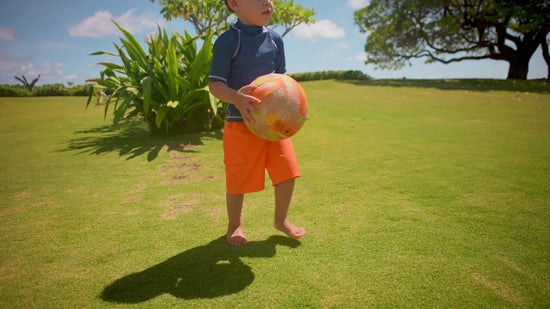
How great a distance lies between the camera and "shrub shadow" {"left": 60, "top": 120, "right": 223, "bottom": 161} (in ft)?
17.6

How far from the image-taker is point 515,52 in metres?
21.9

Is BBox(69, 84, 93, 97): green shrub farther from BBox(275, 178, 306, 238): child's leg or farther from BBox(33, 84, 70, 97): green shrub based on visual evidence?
BBox(275, 178, 306, 238): child's leg

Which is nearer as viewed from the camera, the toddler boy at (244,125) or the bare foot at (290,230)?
the toddler boy at (244,125)

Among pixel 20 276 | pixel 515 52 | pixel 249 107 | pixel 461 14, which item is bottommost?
pixel 20 276

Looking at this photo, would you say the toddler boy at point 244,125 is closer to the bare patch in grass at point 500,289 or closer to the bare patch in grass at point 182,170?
the bare patch in grass at point 500,289

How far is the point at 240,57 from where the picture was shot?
2248 mm

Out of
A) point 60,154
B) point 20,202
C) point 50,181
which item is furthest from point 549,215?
point 60,154

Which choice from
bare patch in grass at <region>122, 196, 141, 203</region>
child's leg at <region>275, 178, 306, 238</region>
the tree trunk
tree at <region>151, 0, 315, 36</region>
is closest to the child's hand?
child's leg at <region>275, 178, 306, 238</region>

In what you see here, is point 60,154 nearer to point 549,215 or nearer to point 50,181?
point 50,181

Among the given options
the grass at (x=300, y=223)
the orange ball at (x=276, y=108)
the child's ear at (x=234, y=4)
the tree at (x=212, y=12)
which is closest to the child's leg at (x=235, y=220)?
the grass at (x=300, y=223)

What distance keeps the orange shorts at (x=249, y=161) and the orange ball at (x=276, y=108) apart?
240 millimetres

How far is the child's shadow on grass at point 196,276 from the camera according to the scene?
1.81 m

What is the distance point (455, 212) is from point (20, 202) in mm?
4310

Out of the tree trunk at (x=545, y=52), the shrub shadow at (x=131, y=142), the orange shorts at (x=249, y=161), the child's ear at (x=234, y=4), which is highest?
the tree trunk at (x=545, y=52)
